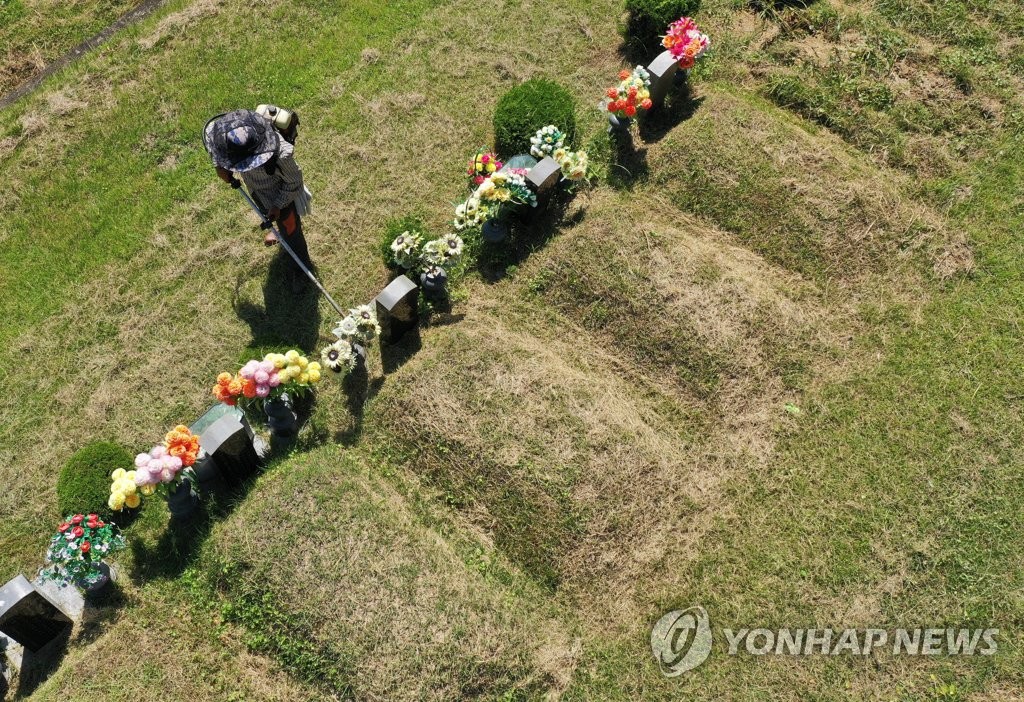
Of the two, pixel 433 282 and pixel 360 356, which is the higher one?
pixel 433 282

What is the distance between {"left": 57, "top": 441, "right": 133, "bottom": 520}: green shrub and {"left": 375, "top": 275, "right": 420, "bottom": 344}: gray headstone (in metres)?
3.37

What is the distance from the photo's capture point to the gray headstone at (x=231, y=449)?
682cm

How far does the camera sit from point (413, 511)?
7379mm

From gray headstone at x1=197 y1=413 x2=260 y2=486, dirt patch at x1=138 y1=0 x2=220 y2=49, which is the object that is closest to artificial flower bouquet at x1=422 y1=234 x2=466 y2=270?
gray headstone at x1=197 y1=413 x2=260 y2=486

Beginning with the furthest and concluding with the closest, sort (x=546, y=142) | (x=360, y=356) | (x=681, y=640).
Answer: (x=546, y=142)
(x=360, y=356)
(x=681, y=640)

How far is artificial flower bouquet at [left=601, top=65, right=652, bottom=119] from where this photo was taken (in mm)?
8906

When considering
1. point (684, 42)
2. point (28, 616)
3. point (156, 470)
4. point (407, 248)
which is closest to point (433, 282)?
point (407, 248)

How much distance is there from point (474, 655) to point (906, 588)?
463cm

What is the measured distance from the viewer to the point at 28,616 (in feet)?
21.1

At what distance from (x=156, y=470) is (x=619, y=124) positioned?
24.6 ft

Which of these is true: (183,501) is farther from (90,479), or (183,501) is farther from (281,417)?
(281,417)

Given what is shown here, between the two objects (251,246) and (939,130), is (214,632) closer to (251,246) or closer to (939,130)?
(251,246)

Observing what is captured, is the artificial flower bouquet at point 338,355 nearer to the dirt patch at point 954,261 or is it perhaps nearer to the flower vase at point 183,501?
the flower vase at point 183,501

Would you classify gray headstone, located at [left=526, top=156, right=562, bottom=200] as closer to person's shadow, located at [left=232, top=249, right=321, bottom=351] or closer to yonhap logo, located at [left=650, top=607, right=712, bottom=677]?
person's shadow, located at [left=232, top=249, right=321, bottom=351]
